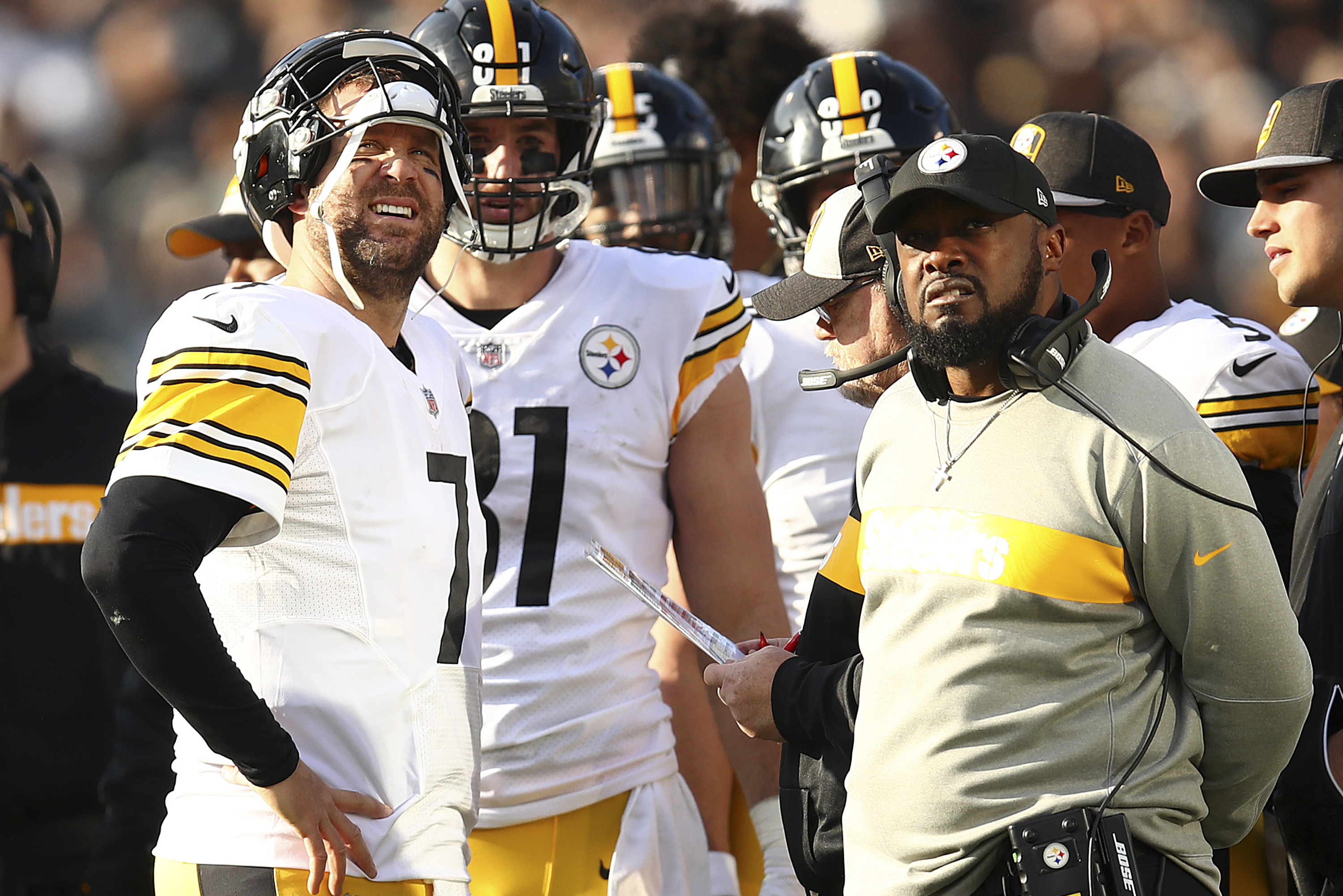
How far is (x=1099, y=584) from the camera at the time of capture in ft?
6.44

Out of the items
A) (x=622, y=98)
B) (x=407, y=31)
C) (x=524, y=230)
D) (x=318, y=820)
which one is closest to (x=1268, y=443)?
(x=524, y=230)

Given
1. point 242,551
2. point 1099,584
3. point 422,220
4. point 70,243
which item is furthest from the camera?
point 70,243

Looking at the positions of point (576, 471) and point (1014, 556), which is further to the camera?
point (576, 471)

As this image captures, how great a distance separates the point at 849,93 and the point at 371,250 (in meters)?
2.21

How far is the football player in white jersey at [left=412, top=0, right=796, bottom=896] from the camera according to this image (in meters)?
3.14

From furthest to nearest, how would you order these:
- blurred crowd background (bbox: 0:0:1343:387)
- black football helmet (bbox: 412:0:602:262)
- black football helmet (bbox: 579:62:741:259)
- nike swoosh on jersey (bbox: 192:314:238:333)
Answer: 1. blurred crowd background (bbox: 0:0:1343:387)
2. black football helmet (bbox: 579:62:741:259)
3. black football helmet (bbox: 412:0:602:262)
4. nike swoosh on jersey (bbox: 192:314:238:333)

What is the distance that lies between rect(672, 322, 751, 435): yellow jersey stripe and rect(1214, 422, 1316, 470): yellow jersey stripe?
1.06 meters

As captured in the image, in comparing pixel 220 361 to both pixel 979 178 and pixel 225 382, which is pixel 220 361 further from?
pixel 979 178

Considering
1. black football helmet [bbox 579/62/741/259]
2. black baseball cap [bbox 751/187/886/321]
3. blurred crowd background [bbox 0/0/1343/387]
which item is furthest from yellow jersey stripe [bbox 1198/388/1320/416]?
blurred crowd background [bbox 0/0/1343/387]

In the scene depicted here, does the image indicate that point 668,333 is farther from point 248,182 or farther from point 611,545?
point 248,182

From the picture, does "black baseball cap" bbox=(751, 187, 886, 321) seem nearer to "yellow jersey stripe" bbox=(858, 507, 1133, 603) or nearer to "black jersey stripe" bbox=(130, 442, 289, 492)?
"yellow jersey stripe" bbox=(858, 507, 1133, 603)

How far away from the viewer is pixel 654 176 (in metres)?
4.75

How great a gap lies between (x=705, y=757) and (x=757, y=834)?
0.77ft

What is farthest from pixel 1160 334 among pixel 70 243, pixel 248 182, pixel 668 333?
pixel 70 243
